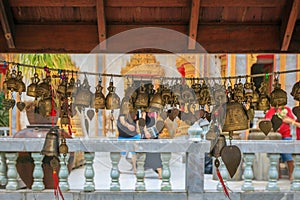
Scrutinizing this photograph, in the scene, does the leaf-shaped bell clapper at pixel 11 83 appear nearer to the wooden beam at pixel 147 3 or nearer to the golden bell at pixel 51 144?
the golden bell at pixel 51 144

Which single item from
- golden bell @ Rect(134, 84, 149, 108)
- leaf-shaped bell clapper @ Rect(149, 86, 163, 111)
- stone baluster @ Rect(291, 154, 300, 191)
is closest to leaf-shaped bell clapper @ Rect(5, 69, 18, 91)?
golden bell @ Rect(134, 84, 149, 108)

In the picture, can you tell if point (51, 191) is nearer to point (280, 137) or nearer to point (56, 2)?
point (56, 2)

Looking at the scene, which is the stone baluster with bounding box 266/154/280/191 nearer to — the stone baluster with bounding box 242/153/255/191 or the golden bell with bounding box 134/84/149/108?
the stone baluster with bounding box 242/153/255/191

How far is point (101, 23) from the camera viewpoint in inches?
95.0

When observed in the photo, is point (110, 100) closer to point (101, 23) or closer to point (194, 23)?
point (101, 23)

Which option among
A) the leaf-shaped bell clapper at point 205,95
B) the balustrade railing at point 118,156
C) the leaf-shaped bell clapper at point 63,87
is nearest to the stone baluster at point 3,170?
the balustrade railing at point 118,156

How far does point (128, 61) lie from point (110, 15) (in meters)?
9.62

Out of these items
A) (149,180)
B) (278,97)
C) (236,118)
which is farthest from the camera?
(149,180)

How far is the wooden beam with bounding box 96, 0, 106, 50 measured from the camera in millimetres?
2352

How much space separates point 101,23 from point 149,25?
35 cm

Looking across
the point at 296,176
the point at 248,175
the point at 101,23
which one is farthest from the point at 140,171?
the point at 101,23

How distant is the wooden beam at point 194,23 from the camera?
7.69 ft

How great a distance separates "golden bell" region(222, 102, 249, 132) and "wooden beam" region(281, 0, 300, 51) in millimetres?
587

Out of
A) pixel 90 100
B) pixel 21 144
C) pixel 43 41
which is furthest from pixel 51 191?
pixel 43 41
